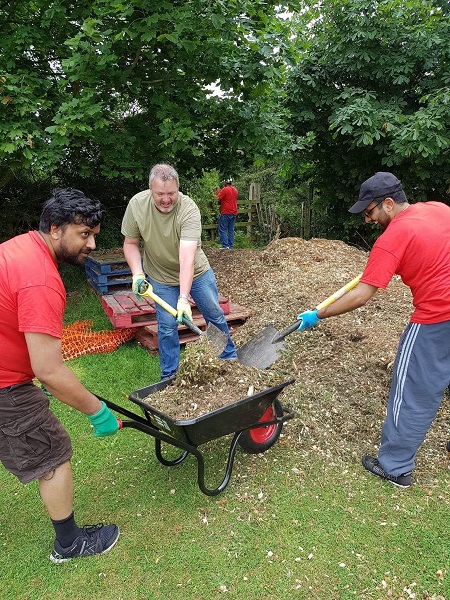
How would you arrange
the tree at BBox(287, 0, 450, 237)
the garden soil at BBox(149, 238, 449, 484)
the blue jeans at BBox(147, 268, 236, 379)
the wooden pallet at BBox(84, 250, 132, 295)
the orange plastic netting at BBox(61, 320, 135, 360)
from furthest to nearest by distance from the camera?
the tree at BBox(287, 0, 450, 237), the wooden pallet at BBox(84, 250, 132, 295), the orange plastic netting at BBox(61, 320, 135, 360), the blue jeans at BBox(147, 268, 236, 379), the garden soil at BBox(149, 238, 449, 484)

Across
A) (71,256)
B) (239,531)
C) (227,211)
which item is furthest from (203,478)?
(227,211)

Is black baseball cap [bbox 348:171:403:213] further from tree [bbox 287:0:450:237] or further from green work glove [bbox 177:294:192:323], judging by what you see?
tree [bbox 287:0:450:237]

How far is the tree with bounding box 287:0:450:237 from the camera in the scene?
724cm

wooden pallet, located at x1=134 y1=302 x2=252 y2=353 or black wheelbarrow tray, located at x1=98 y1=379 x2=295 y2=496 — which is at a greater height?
black wheelbarrow tray, located at x1=98 y1=379 x2=295 y2=496

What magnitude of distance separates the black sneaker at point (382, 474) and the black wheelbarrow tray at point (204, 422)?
60cm

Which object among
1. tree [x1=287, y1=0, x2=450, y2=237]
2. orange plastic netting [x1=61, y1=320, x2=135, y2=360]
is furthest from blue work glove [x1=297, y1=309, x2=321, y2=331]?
tree [x1=287, y1=0, x2=450, y2=237]

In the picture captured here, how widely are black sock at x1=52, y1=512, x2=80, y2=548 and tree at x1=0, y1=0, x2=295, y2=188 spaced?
3.84m

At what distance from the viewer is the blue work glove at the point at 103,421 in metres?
2.19

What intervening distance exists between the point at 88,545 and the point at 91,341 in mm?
2873

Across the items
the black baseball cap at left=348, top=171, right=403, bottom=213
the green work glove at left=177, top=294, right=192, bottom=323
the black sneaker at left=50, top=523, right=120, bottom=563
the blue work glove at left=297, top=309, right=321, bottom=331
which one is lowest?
the black sneaker at left=50, top=523, right=120, bottom=563

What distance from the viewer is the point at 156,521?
2695mm

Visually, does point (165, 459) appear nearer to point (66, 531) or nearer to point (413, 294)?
point (66, 531)

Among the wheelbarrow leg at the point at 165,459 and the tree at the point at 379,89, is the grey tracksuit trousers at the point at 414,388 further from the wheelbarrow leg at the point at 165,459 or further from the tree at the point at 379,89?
the tree at the point at 379,89

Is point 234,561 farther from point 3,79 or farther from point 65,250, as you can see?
point 3,79
